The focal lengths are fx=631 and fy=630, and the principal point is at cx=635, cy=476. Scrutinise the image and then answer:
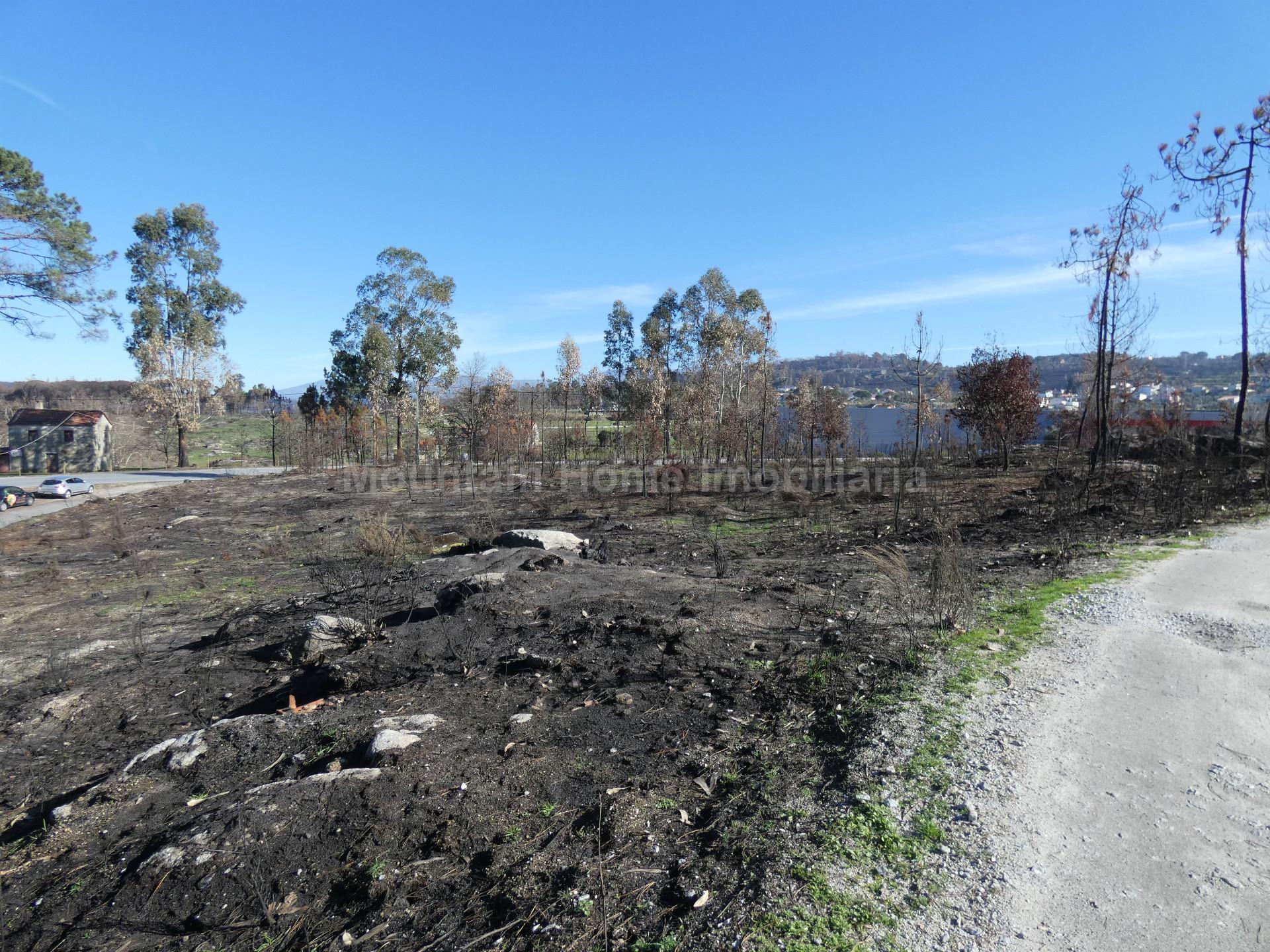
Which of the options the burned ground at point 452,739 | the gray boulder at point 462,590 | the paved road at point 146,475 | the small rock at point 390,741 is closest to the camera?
the burned ground at point 452,739

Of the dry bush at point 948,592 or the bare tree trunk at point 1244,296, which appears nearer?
the dry bush at point 948,592

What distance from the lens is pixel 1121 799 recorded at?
3359 mm

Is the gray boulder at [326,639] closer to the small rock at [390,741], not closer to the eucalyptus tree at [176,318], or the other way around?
the small rock at [390,741]

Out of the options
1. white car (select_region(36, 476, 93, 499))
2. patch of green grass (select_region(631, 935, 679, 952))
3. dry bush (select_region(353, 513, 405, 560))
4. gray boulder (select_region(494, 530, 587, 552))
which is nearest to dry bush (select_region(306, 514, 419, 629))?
dry bush (select_region(353, 513, 405, 560))

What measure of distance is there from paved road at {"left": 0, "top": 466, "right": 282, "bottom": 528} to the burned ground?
13.9 metres

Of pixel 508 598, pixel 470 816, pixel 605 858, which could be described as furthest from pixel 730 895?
pixel 508 598

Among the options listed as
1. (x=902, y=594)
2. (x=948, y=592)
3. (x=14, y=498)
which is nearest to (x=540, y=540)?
(x=902, y=594)

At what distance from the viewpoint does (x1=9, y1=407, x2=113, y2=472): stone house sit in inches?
1359

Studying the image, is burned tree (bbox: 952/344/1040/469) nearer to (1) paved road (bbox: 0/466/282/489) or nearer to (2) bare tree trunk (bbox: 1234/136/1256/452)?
(2) bare tree trunk (bbox: 1234/136/1256/452)

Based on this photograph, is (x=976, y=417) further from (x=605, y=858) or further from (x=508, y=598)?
(x=605, y=858)

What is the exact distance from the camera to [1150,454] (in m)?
20.6

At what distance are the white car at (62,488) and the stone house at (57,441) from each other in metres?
11.7

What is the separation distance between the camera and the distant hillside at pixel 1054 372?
130ft

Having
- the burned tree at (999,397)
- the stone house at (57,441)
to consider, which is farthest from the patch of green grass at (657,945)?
the stone house at (57,441)
